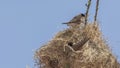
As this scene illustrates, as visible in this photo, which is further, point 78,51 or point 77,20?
point 77,20

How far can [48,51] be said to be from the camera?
14.7 metres

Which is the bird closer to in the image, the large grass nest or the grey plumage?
the grey plumage

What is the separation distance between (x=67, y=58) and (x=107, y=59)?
394 mm

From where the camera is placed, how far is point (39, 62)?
573 inches

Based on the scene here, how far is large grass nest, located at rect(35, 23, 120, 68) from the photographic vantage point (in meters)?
14.4

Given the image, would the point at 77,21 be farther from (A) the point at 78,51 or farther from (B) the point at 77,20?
(A) the point at 78,51

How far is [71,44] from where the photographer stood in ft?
48.0

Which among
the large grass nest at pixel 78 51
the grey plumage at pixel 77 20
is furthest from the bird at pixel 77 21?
the large grass nest at pixel 78 51

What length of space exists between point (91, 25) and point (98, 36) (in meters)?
0.19

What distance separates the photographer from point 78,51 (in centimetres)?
1442

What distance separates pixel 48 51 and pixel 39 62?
7.2 inches

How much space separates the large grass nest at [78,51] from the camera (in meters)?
14.4

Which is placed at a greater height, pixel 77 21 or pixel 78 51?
pixel 77 21

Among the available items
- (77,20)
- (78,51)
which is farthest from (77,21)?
(78,51)
